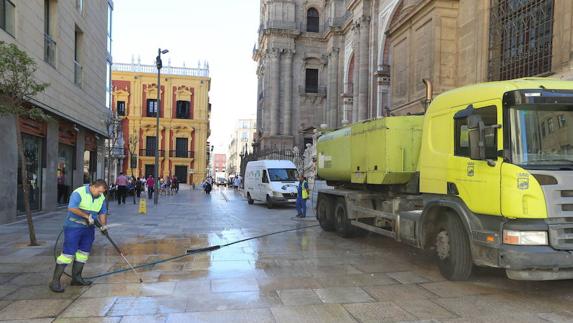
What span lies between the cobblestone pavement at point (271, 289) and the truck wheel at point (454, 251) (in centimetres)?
18

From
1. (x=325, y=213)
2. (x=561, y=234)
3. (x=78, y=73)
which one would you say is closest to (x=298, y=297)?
(x=561, y=234)

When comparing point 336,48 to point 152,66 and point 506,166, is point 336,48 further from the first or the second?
point 506,166

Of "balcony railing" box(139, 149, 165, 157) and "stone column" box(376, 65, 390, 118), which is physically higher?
"stone column" box(376, 65, 390, 118)

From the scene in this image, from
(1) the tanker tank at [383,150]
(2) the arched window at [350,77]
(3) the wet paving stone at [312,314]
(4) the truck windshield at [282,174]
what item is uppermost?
(2) the arched window at [350,77]

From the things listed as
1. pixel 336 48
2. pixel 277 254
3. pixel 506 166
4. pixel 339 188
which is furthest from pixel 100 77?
pixel 336 48

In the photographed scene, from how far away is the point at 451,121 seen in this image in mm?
7109

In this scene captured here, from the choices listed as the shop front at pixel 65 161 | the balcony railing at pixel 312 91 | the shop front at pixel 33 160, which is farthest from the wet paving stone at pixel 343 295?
the balcony railing at pixel 312 91

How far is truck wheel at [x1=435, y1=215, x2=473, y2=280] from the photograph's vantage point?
668cm

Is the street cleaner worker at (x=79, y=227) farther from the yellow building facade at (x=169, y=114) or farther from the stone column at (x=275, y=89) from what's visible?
the yellow building facade at (x=169, y=114)

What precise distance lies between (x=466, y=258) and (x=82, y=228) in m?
5.43

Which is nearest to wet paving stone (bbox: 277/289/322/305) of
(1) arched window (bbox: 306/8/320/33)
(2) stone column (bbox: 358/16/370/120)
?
(2) stone column (bbox: 358/16/370/120)

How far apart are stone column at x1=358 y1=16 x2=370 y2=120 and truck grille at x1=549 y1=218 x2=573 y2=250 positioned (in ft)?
85.1

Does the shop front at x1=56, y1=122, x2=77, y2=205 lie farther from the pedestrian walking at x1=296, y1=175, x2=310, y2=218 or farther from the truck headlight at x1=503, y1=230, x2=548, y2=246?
the truck headlight at x1=503, y1=230, x2=548, y2=246

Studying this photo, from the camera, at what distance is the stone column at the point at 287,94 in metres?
48.0
